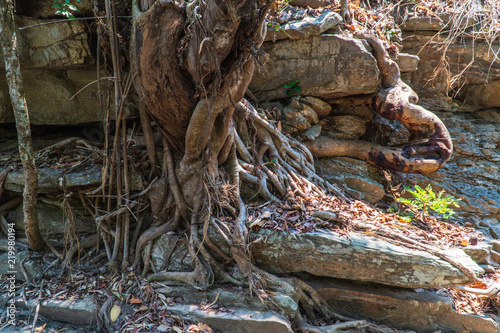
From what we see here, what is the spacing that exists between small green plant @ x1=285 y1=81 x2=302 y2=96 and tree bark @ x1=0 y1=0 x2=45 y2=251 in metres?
3.33

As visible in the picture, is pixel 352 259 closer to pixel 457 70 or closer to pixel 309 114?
pixel 309 114

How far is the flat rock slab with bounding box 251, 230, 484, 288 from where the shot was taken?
3320mm

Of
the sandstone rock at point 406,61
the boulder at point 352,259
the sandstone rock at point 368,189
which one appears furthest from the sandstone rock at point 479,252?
the sandstone rock at point 406,61

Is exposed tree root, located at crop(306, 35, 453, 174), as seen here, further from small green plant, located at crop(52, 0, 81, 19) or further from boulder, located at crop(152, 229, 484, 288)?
small green plant, located at crop(52, 0, 81, 19)

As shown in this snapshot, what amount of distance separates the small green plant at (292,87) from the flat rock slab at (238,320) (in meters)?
3.10

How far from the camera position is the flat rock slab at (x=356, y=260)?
332cm

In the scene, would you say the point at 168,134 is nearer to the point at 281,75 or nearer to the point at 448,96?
the point at 281,75

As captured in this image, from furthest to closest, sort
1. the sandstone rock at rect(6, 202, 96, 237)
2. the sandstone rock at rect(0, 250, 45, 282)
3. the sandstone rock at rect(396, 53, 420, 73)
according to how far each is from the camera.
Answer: the sandstone rock at rect(396, 53, 420, 73) → the sandstone rock at rect(6, 202, 96, 237) → the sandstone rock at rect(0, 250, 45, 282)

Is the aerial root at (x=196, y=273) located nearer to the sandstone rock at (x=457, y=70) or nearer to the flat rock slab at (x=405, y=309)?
the flat rock slab at (x=405, y=309)

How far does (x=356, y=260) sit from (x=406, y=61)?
3336 millimetres

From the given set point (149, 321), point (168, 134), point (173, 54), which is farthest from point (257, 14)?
point (149, 321)

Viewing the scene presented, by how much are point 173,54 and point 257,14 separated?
931mm

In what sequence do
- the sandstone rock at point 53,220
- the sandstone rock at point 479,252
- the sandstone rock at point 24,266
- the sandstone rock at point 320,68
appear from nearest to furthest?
the sandstone rock at point 24,266, the sandstone rock at point 479,252, the sandstone rock at point 53,220, the sandstone rock at point 320,68

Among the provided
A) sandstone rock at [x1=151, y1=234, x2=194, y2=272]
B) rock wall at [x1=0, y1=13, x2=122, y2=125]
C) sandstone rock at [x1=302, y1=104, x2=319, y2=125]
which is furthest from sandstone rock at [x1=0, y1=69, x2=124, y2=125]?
sandstone rock at [x1=302, y1=104, x2=319, y2=125]
